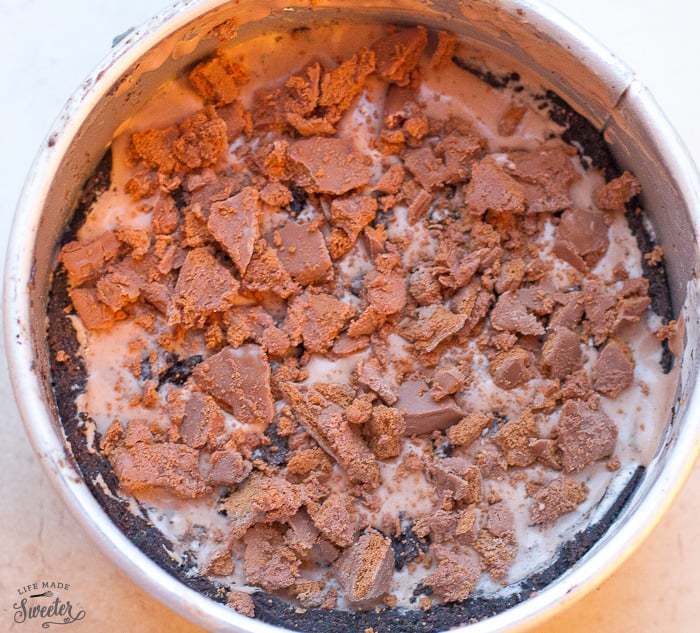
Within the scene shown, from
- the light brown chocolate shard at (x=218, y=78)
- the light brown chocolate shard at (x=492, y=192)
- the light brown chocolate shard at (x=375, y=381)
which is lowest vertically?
the light brown chocolate shard at (x=375, y=381)

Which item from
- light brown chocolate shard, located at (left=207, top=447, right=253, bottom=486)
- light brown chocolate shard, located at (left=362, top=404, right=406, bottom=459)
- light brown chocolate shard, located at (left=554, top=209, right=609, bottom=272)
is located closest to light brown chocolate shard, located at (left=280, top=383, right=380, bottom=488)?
light brown chocolate shard, located at (left=362, top=404, right=406, bottom=459)

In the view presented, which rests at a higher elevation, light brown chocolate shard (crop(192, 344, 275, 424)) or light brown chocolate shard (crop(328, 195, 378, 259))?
light brown chocolate shard (crop(328, 195, 378, 259))

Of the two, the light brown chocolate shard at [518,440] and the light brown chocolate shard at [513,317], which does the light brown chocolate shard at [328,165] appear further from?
the light brown chocolate shard at [518,440]

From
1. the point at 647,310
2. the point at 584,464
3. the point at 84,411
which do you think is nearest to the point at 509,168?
the point at 647,310

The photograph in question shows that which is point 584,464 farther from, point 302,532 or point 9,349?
point 9,349

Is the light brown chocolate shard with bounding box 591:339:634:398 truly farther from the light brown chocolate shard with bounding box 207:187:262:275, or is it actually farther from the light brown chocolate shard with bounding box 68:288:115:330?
the light brown chocolate shard with bounding box 68:288:115:330

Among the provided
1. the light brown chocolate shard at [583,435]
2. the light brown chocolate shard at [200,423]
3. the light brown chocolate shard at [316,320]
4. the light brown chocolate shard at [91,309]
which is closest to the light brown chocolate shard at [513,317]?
the light brown chocolate shard at [583,435]
